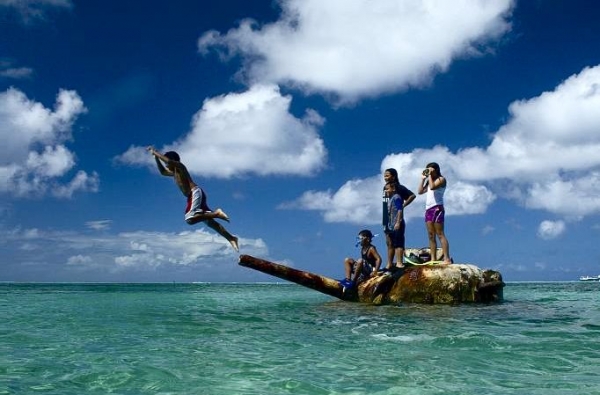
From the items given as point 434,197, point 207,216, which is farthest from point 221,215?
point 434,197

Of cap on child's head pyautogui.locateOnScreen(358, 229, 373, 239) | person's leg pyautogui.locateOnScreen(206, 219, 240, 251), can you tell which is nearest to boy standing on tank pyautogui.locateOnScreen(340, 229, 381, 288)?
cap on child's head pyautogui.locateOnScreen(358, 229, 373, 239)

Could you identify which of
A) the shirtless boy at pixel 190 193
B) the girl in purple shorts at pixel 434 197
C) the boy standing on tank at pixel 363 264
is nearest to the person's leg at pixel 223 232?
the shirtless boy at pixel 190 193

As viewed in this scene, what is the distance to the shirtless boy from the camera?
12617 millimetres

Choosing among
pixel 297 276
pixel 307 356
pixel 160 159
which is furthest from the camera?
pixel 297 276

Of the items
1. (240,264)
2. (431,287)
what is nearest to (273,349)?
(240,264)

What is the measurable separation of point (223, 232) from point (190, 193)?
4.39ft

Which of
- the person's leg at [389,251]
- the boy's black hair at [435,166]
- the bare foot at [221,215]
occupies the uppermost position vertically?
the boy's black hair at [435,166]

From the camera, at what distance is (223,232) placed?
13.3 m

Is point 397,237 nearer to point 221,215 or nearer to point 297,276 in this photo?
point 297,276

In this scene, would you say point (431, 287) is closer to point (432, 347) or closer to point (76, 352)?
point (432, 347)

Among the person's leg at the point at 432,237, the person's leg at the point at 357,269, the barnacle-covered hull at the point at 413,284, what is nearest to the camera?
the barnacle-covered hull at the point at 413,284

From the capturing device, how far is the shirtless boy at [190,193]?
12617 mm

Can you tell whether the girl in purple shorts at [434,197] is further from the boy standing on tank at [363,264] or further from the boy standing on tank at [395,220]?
the boy standing on tank at [363,264]

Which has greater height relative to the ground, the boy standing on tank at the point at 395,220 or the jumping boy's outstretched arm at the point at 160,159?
the jumping boy's outstretched arm at the point at 160,159
